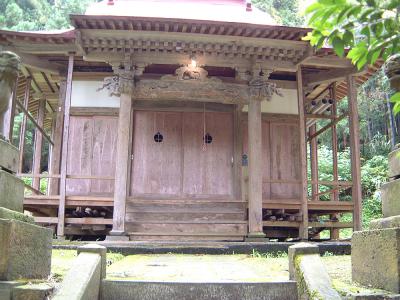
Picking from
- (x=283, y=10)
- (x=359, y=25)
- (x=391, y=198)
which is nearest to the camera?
(x=359, y=25)

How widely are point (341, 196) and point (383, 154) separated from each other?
4074 mm

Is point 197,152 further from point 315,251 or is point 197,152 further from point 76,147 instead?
point 315,251

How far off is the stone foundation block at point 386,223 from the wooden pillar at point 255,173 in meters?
5.54

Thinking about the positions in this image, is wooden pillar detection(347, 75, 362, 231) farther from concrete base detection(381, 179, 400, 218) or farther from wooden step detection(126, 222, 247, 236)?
concrete base detection(381, 179, 400, 218)

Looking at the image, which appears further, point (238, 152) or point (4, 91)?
point (238, 152)

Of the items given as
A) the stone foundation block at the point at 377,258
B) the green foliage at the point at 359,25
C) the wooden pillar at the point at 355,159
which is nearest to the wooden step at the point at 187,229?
the wooden pillar at the point at 355,159

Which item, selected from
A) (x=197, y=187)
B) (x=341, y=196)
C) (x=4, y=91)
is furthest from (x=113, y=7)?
(x=341, y=196)

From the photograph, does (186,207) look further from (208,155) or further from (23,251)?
(23,251)

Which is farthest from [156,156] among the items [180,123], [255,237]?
[255,237]

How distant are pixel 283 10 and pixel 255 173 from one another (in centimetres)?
2555

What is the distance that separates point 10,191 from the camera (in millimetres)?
4070

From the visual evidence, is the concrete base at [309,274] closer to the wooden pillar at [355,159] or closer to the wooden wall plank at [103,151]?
the wooden pillar at [355,159]

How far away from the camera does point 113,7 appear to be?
1266 cm

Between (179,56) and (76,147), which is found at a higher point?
(179,56)
